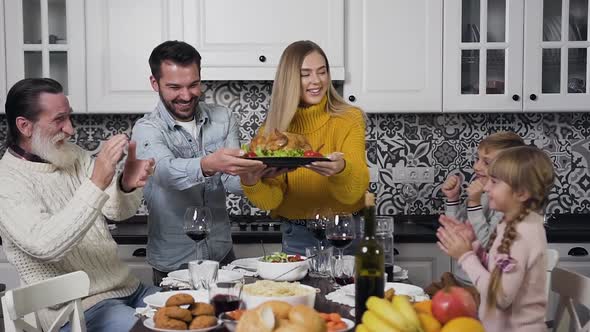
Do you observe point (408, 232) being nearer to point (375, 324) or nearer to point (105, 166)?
point (105, 166)

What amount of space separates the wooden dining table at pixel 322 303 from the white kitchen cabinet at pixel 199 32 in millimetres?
1544

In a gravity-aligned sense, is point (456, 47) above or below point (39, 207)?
above

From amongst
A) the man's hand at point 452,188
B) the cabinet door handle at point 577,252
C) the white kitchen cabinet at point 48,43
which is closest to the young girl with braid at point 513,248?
the man's hand at point 452,188

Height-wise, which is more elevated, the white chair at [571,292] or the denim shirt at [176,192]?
the denim shirt at [176,192]

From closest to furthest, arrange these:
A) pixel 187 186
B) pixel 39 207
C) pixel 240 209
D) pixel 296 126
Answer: pixel 39 207, pixel 187 186, pixel 296 126, pixel 240 209

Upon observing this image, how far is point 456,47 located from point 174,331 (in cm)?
250

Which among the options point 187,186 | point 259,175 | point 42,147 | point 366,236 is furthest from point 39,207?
point 366,236

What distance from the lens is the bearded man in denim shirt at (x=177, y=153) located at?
274 cm

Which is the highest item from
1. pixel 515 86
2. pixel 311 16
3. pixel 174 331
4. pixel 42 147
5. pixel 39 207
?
pixel 311 16

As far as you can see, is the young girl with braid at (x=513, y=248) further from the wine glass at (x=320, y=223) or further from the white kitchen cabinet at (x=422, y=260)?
the white kitchen cabinet at (x=422, y=260)

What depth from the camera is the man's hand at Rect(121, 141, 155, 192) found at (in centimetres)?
253

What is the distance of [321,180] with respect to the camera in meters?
2.82

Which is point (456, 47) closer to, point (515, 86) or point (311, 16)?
point (515, 86)

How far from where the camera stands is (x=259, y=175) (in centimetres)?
262
